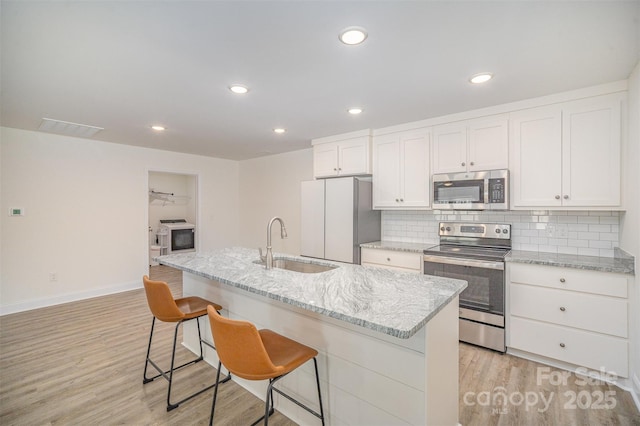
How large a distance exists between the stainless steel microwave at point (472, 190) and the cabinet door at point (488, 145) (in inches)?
Answer: 3.4

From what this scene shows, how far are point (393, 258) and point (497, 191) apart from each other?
4.13ft

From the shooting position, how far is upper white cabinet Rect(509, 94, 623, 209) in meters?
2.38

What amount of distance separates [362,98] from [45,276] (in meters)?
4.78

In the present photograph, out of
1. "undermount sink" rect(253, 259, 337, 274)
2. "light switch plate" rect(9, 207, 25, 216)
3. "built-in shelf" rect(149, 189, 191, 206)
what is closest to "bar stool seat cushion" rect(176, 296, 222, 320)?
"undermount sink" rect(253, 259, 337, 274)

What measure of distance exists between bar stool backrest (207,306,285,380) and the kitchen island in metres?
0.25

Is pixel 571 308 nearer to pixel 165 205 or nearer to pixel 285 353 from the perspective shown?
pixel 285 353

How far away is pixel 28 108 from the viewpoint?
9.68 feet

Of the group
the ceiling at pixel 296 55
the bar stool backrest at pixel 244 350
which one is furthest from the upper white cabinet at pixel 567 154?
the bar stool backrest at pixel 244 350

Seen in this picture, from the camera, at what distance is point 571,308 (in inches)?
93.7

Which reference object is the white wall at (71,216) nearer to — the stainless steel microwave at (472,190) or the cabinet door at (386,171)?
the cabinet door at (386,171)

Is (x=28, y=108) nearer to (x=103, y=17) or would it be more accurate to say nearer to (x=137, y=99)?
(x=137, y=99)

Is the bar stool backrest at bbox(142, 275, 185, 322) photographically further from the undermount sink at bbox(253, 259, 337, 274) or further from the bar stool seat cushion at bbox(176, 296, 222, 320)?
the undermount sink at bbox(253, 259, 337, 274)

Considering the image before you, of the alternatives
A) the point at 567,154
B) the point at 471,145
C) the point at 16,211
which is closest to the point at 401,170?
the point at 471,145

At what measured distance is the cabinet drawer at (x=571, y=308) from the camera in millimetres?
2211
